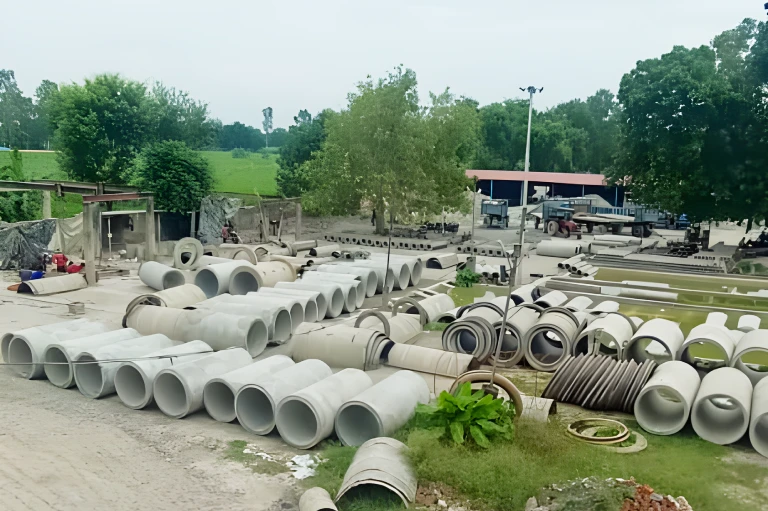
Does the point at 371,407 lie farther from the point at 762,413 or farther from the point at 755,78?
the point at 755,78

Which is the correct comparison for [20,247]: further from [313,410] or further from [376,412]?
[376,412]

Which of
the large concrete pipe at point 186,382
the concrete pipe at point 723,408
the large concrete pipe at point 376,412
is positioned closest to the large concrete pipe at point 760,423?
the concrete pipe at point 723,408

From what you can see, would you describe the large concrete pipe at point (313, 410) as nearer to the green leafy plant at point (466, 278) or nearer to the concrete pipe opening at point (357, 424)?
the concrete pipe opening at point (357, 424)

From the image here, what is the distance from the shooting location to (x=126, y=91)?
46.2 m

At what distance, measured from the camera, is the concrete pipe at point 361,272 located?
21328 millimetres

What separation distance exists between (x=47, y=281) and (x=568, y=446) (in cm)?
1701

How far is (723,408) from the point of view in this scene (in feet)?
38.2

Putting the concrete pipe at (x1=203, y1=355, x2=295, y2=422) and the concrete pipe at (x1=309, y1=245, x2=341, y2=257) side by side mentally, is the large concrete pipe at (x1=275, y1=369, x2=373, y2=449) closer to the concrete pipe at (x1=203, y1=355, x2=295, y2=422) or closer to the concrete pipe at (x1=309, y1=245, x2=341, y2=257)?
the concrete pipe at (x1=203, y1=355, x2=295, y2=422)

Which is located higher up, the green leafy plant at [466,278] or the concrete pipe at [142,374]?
the green leafy plant at [466,278]

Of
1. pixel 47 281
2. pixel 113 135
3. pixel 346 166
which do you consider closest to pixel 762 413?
pixel 47 281

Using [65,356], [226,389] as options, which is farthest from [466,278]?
[65,356]

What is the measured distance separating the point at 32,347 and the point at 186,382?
12.6ft

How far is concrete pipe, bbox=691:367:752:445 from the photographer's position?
10750 mm

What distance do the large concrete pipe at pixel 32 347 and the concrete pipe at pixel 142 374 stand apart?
1.86 meters
